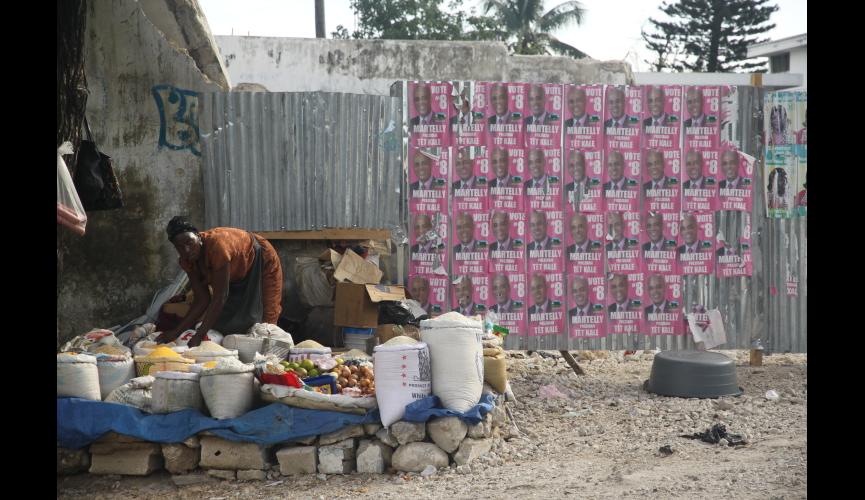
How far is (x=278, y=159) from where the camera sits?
8.57 m

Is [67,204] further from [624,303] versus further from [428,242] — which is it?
[624,303]

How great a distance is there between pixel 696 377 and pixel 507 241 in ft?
7.17

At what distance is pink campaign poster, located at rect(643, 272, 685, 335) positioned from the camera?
361 inches

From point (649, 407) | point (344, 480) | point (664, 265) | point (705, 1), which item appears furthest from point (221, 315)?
point (705, 1)

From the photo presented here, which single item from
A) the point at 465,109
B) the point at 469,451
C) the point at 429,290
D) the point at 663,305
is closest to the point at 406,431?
the point at 469,451

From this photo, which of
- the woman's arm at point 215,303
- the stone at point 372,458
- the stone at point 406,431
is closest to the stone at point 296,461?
the stone at point 372,458

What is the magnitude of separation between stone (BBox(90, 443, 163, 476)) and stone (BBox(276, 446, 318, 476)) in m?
0.83

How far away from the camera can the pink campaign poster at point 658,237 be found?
29.9ft

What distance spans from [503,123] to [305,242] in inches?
87.6

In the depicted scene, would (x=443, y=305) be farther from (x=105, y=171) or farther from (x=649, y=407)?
(x=105, y=171)

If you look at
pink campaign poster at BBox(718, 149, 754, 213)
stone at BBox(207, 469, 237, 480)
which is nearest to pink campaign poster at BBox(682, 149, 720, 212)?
pink campaign poster at BBox(718, 149, 754, 213)

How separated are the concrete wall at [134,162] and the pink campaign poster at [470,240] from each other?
96.7 inches

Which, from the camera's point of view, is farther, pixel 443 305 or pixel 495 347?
pixel 443 305

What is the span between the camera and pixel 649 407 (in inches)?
305
